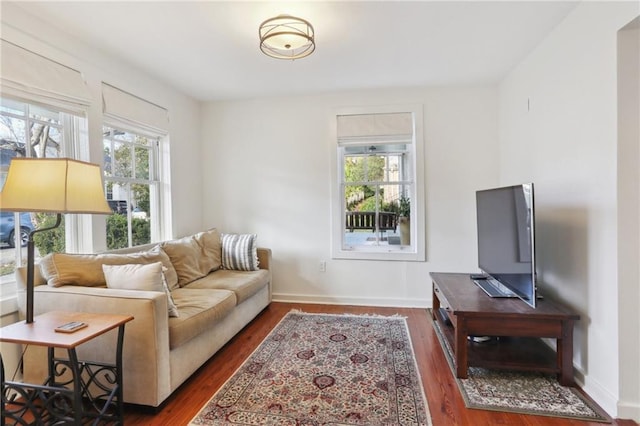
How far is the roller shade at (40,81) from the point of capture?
1.92 metres

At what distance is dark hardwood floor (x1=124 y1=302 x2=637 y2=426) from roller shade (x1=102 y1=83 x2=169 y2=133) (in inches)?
87.8

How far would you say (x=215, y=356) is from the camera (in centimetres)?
246

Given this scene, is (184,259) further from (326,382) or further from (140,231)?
(326,382)

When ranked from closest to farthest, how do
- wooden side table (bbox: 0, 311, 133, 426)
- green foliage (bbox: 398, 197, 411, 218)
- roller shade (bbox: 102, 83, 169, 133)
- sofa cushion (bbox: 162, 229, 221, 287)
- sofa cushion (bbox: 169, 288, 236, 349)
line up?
wooden side table (bbox: 0, 311, 133, 426)
sofa cushion (bbox: 169, 288, 236, 349)
roller shade (bbox: 102, 83, 169, 133)
sofa cushion (bbox: 162, 229, 221, 287)
green foliage (bbox: 398, 197, 411, 218)

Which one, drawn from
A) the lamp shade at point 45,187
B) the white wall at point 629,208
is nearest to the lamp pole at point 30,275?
the lamp shade at point 45,187

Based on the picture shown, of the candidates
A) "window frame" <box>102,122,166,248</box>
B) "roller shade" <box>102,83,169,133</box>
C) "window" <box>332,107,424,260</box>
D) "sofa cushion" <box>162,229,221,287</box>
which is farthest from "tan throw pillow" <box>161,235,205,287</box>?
"window" <box>332,107,424,260</box>

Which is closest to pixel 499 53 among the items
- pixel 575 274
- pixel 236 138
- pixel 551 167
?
pixel 551 167

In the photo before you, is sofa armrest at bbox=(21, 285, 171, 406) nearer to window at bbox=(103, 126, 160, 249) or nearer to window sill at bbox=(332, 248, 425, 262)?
window at bbox=(103, 126, 160, 249)

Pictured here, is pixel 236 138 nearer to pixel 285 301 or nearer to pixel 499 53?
pixel 285 301

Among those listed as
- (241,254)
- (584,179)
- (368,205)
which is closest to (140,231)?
(241,254)

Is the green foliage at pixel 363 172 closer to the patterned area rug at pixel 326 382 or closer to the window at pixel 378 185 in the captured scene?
the window at pixel 378 185

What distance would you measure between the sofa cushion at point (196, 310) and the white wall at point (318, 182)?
1.34 metres

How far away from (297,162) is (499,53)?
2266 mm

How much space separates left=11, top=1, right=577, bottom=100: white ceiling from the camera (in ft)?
6.69
